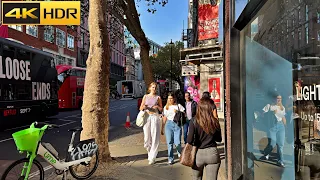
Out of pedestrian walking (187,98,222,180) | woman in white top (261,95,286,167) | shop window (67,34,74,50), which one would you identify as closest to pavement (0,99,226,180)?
pedestrian walking (187,98,222,180)

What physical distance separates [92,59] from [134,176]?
2431mm

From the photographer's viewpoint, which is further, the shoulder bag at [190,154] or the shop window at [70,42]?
the shop window at [70,42]

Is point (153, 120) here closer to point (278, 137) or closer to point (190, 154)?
point (190, 154)

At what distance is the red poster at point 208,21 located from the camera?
16288mm

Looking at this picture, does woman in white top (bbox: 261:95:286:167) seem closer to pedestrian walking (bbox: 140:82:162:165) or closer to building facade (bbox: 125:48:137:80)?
pedestrian walking (bbox: 140:82:162:165)

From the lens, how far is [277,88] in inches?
143

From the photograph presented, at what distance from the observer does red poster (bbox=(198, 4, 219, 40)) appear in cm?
1629

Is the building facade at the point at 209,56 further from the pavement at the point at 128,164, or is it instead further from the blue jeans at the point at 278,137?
the blue jeans at the point at 278,137

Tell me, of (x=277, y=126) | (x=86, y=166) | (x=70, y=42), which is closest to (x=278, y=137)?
(x=277, y=126)

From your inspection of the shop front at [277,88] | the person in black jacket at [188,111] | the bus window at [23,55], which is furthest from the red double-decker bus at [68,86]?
the shop front at [277,88]

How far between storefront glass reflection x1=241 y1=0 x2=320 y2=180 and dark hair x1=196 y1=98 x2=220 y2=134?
2.08ft

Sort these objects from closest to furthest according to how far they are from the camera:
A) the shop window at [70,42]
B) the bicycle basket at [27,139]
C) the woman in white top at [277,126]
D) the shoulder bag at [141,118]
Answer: the woman in white top at [277,126] → the bicycle basket at [27,139] → the shoulder bag at [141,118] → the shop window at [70,42]

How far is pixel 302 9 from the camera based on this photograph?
294cm

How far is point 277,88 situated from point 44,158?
346 cm
